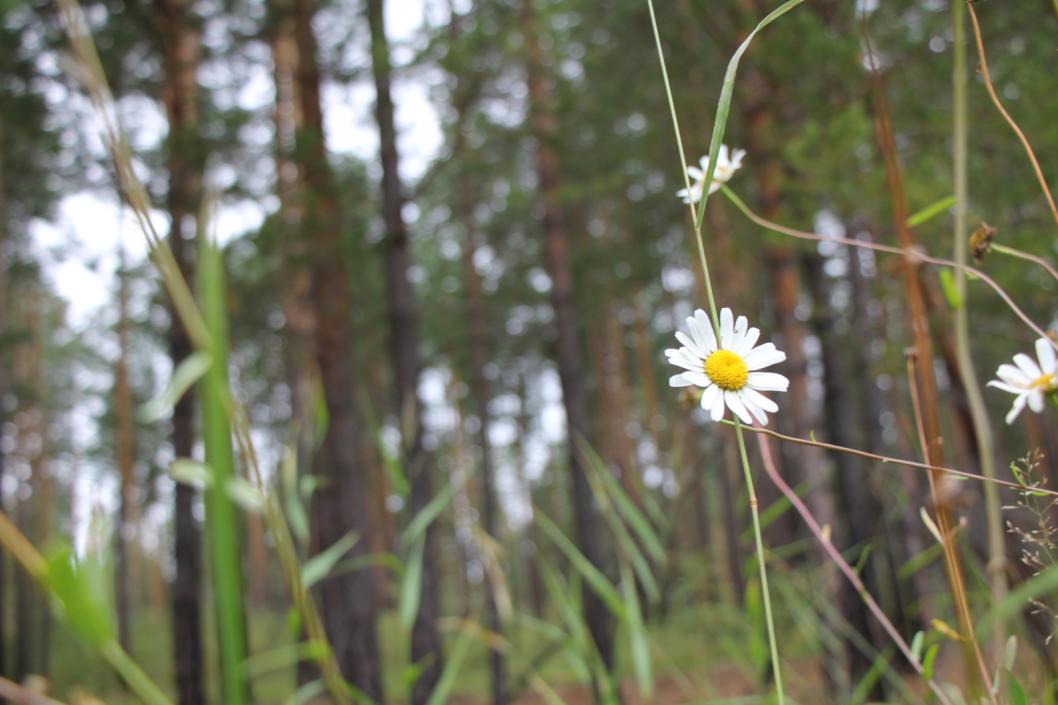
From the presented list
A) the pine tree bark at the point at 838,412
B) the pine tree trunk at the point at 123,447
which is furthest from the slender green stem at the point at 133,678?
the pine tree trunk at the point at 123,447

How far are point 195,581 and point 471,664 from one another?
300 inches

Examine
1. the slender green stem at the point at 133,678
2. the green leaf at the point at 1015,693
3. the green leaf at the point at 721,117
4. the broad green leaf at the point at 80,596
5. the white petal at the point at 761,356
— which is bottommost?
the green leaf at the point at 1015,693

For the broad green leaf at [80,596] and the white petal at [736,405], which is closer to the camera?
the broad green leaf at [80,596]

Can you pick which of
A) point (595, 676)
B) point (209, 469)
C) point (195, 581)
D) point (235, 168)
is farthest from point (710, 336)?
point (235, 168)

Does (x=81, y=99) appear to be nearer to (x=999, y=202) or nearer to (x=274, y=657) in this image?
(x=999, y=202)

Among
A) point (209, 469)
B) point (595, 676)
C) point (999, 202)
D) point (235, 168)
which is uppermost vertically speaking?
point (235, 168)

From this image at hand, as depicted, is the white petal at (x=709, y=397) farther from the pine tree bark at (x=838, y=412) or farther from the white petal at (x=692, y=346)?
the pine tree bark at (x=838, y=412)

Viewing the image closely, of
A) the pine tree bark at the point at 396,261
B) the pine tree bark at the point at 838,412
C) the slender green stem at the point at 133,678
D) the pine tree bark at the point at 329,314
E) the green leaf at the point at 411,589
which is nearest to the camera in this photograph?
the slender green stem at the point at 133,678

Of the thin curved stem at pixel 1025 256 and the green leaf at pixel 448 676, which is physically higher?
the thin curved stem at pixel 1025 256

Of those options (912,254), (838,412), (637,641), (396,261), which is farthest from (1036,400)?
(396,261)

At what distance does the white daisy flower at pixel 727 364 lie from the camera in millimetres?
615

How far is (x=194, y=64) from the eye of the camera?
8250 millimetres

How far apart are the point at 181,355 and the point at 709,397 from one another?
323 inches

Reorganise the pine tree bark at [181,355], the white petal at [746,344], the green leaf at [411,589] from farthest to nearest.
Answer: the pine tree bark at [181,355], the green leaf at [411,589], the white petal at [746,344]
